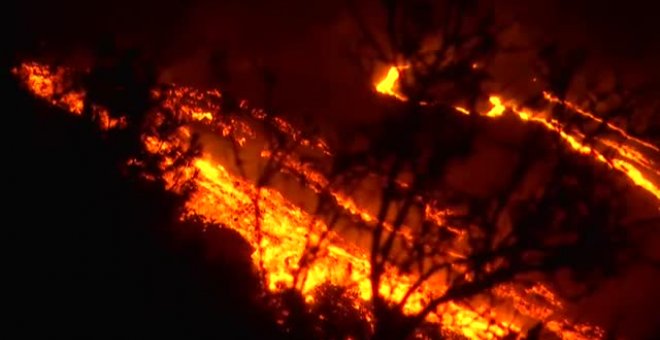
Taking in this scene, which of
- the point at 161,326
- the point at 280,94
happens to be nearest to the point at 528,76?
the point at 280,94

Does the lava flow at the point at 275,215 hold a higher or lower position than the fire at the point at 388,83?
lower

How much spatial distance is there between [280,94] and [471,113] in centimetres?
994

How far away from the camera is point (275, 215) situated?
16.5 metres

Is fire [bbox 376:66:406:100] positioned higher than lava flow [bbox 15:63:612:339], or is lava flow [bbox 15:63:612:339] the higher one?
fire [bbox 376:66:406:100]

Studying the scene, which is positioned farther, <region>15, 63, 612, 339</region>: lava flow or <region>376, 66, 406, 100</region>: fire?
<region>376, 66, 406, 100</region>: fire

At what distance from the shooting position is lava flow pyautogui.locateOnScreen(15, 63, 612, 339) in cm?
1482

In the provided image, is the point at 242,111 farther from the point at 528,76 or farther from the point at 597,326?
the point at 597,326

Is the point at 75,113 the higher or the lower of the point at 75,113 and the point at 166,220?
the higher

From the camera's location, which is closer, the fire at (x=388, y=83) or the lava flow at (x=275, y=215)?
the lava flow at (x=275, y=215)

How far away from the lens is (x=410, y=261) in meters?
11.1

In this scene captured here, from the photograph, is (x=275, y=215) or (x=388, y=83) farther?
(x=388, y=83)

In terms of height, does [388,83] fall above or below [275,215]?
above

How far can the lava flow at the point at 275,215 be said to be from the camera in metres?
14.8

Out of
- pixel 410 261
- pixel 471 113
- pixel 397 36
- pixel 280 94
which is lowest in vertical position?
pixel 410 261
